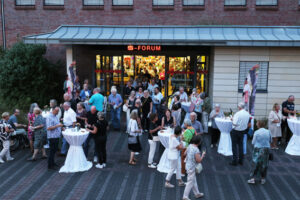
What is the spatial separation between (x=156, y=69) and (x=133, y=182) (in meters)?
10.9

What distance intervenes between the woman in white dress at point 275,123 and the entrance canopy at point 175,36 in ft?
12.7

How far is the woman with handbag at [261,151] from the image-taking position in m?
8.75

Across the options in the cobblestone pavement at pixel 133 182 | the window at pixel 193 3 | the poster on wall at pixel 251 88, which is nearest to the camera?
the cobblestone pavement at pixel 133 182

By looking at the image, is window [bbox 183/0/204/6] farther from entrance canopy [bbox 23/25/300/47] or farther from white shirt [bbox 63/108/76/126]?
white shirt [bbox 63/108/76/126]

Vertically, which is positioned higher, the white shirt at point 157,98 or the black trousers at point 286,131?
the white shirt at point 157,98

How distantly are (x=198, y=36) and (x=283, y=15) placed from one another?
703 centimetres

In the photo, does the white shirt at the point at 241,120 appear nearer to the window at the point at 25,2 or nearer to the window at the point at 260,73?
the window at the point at 260,73

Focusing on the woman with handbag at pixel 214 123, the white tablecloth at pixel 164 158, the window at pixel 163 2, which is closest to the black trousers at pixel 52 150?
the white tablecloth at pixel 164 158

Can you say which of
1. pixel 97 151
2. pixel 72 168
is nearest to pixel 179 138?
pixel 97 151

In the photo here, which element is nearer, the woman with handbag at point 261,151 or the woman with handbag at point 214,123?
the woman with handbag at point 261,151

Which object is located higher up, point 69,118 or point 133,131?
point 69,118

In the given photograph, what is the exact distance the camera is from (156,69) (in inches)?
754

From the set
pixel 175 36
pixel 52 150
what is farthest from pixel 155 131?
pixel 175 36

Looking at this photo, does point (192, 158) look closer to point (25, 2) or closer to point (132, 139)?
point (132, 139)
